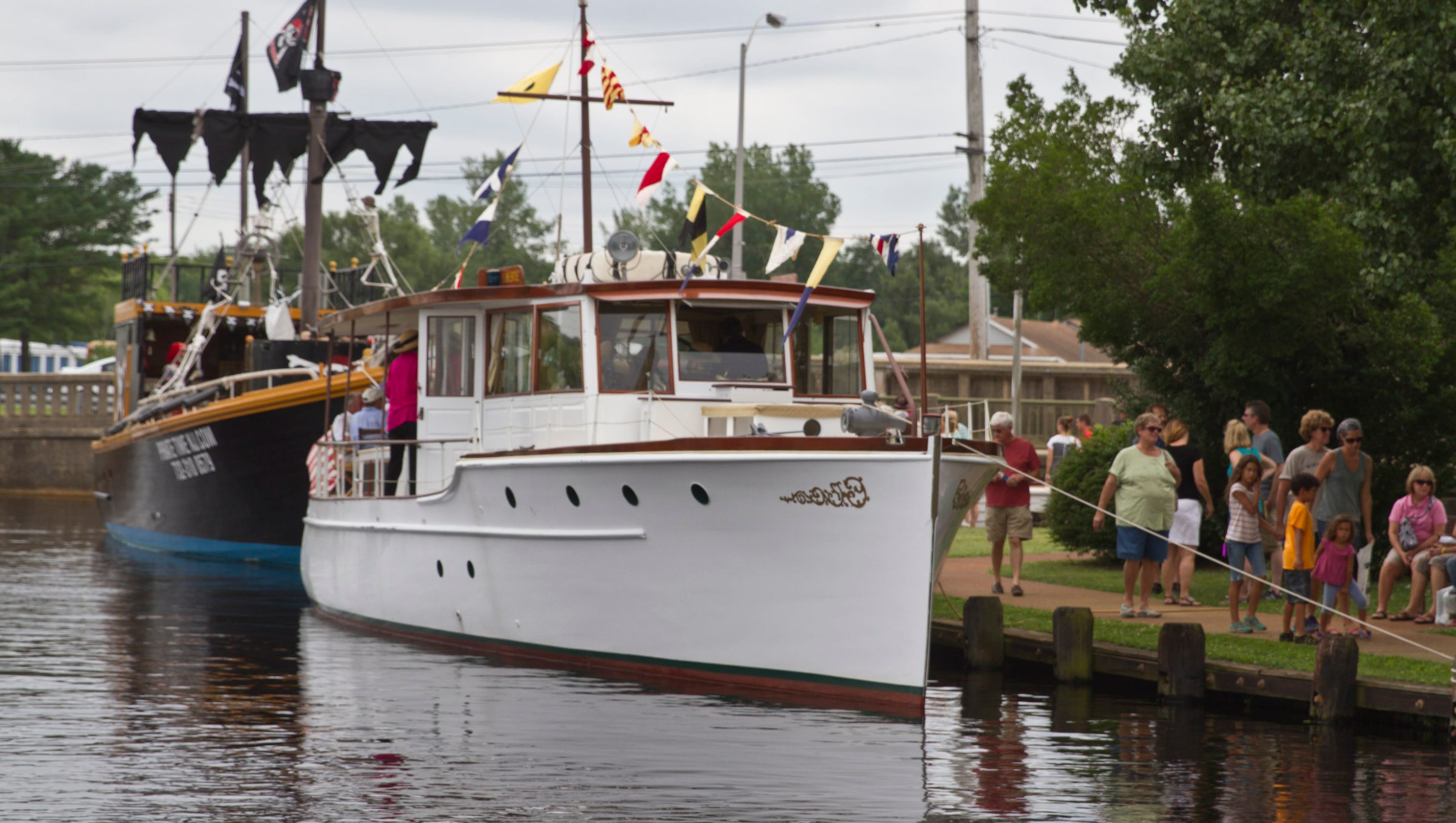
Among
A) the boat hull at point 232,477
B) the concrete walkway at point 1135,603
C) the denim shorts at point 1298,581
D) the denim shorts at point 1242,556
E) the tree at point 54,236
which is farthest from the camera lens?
the tree at point 54,236

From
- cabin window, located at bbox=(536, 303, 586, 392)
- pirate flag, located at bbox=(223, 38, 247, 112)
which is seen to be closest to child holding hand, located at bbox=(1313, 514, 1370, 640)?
cabin window, located at bbox=(536, 303, 586, 392)

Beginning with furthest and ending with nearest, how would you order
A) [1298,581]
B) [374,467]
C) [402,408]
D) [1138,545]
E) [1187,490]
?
1. [374,467]
2. [402,408]
3. [1187,490]
4. [1138,545]
5. [1298,581]

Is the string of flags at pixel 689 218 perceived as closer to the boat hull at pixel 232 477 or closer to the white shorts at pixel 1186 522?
the white shorts at pixel 1186 522

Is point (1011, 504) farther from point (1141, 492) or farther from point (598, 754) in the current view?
point (598, 754)

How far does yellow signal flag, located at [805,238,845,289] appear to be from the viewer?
12.0 meters

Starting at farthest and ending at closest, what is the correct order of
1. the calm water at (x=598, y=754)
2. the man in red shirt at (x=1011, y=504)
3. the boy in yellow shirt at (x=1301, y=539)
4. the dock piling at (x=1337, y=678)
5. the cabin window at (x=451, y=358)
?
the man in red shirt at (x=1011, y=504) < the cabin window at (x=451, y=358) < the boy in yellow shirt at (x=1301, y=539) < the dock piling at (x=1337, y=678) < the calm water at (x=598, y=754)

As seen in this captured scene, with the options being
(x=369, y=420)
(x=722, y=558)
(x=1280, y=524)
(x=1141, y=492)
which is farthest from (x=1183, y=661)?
(x=369, y=420)

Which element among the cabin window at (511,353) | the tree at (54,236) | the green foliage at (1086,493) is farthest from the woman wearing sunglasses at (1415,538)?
the tree at (54,236)

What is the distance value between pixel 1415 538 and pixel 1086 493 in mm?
5419

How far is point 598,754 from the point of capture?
34.0 feet

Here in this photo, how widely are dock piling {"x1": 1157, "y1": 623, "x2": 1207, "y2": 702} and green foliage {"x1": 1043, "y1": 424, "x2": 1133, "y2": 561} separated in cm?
607

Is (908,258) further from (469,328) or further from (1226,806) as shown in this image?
(1226,806)

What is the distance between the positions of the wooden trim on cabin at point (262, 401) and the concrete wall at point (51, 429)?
1969 cm

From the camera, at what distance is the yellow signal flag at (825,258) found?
11969mm
